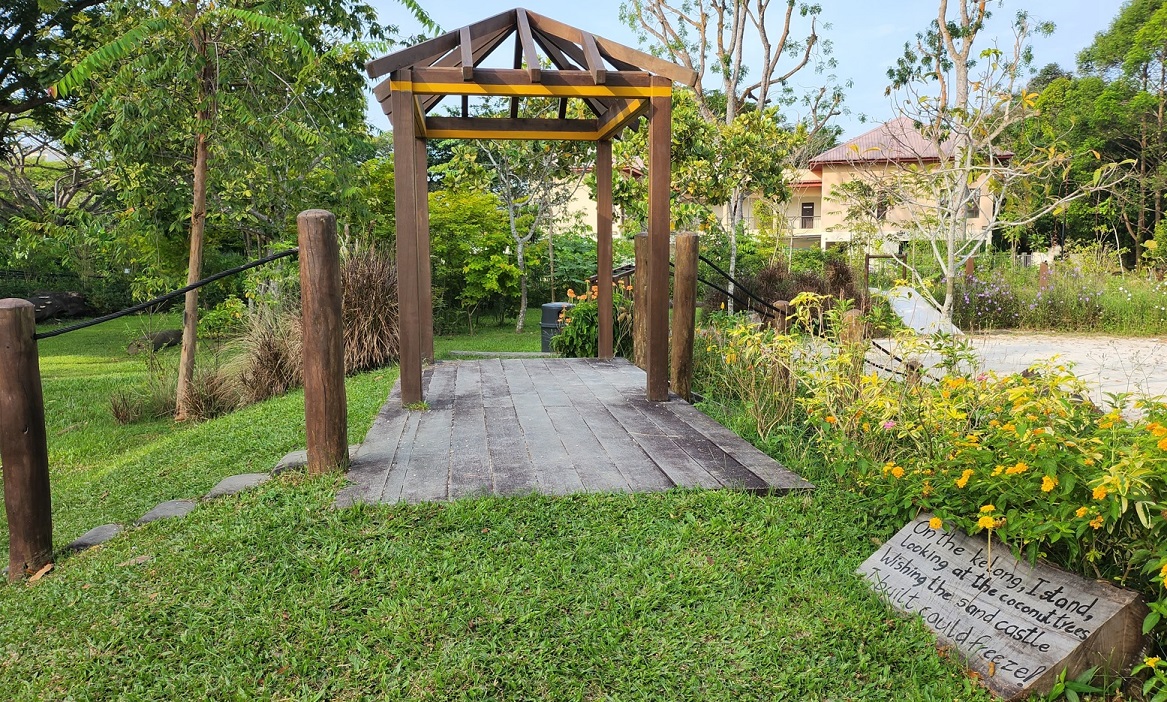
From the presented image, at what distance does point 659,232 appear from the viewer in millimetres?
5266

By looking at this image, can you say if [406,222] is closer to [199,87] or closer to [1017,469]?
→ [199,87]

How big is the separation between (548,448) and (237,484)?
158cm

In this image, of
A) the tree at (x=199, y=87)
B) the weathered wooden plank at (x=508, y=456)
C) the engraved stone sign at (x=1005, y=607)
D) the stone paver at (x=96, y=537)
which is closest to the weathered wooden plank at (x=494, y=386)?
the weathered wooden plank at (x=508, y=456)

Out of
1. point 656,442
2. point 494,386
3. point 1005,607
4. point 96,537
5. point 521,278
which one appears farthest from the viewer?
point 521,278

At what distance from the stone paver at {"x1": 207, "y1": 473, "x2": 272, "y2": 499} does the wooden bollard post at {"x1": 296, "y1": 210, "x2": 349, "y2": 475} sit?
0.96ft

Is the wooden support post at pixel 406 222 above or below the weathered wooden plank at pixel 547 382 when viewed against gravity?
above

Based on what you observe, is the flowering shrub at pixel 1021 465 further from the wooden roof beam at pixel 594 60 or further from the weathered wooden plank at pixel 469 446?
the wooden roof beam at pixel 594 60

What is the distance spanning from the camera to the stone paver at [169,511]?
3.49 meters

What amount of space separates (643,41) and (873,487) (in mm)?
22224

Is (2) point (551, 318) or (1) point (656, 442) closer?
(1) point (656, 442)

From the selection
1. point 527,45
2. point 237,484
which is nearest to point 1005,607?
point 237,484

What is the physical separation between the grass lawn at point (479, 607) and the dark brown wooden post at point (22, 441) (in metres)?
0.18

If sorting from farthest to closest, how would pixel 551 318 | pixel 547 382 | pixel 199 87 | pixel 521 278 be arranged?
pixel 521 278 < pixel 551 318 < pixel 199 87 < pixel 547 382

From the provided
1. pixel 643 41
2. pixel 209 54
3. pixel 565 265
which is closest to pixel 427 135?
pixel 209 54
